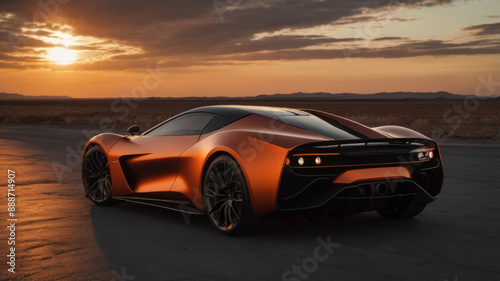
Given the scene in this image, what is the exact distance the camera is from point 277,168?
17.4 ft

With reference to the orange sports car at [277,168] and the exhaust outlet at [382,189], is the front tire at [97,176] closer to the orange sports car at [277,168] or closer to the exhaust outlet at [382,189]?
the orange sports car at [277,168]

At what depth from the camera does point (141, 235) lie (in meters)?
5.96

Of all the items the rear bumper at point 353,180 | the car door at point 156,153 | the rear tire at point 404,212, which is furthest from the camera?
the rear tire at point 404,212

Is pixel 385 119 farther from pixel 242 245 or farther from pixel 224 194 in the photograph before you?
pixel 242 245

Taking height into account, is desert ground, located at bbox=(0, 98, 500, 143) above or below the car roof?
below

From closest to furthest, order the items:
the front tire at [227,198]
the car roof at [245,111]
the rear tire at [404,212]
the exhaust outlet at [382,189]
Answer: the front tire at [227,198] → the exhaust outlet at [382,189] → the car roof at [245,111] → the rear tire at [404,212]

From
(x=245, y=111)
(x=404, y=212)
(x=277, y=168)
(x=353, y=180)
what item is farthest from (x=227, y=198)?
(x=404, y=212)

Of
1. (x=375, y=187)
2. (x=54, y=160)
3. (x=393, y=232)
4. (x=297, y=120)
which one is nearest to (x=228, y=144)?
(x=297, y=120)

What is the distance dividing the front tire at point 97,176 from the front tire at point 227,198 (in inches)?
80.6

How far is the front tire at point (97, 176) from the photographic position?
7602 millimetres

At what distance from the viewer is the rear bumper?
17.6 feet

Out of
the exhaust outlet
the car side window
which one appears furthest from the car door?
the exhaust outlet

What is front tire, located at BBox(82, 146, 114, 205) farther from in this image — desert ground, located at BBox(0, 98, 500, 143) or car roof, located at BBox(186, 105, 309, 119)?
desert ground, located at BBox(0, 98, 500, 143)

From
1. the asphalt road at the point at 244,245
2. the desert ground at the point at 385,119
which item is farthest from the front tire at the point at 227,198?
the desert ground at the point at 385,119
